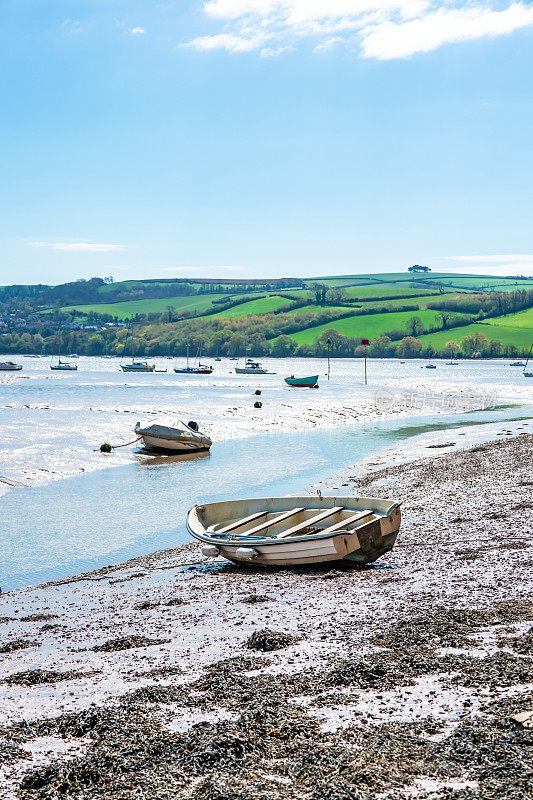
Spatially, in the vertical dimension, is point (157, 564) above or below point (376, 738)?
below

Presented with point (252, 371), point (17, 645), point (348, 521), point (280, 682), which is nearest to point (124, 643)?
point (17, 645)

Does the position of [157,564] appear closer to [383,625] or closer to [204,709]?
[383,625]

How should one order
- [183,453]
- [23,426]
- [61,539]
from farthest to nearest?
[23,426] → [183,453] → [61,539]

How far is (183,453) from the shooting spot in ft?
138

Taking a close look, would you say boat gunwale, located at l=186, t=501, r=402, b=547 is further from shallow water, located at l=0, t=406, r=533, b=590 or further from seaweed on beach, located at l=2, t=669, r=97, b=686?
seaweed on beach, located at l=2, t=669, r=97, b=686

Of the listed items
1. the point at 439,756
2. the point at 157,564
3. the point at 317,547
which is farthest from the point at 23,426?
the point at 439,756

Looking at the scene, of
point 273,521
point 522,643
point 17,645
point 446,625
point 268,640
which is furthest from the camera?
point 273,521

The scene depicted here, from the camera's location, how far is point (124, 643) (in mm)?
11211

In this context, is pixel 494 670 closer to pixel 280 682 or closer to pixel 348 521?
pixel 280 682

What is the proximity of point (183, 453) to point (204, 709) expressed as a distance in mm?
34040

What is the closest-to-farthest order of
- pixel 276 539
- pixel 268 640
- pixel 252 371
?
pixel 268 640, pixel 276 539, pixel 252 371

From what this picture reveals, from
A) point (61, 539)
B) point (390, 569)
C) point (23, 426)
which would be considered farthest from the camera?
point (23, 426)

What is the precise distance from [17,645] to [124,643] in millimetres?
1969

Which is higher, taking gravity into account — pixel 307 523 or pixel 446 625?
pixel 307 523
